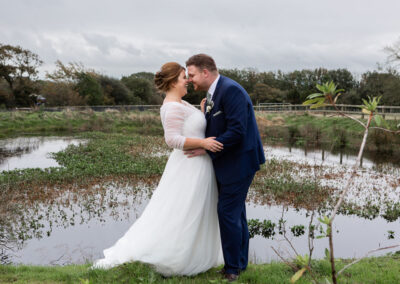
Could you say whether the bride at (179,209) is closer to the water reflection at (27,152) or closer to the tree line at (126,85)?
the water reflection at (27,152)

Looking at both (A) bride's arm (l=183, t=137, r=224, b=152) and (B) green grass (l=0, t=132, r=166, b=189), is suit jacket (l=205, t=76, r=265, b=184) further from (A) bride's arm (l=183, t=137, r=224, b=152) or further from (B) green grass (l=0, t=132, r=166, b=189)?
(B) green grass (l=0, t=132, r=166, b=189)

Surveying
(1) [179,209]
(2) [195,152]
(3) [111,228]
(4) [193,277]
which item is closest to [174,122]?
(2) [195,152]

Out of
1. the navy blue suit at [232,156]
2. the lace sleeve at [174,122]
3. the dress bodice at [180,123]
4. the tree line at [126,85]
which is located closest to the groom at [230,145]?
the navy blue suit at [232,156]

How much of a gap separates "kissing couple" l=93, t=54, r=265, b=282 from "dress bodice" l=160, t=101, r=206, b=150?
0.04 ft

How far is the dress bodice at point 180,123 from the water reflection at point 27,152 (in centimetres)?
1154

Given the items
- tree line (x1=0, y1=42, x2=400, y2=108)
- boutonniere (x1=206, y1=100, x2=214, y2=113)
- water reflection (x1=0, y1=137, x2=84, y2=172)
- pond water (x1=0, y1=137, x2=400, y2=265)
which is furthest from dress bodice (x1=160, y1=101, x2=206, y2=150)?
tree line (x1=0, y1=42, x2=400, y2=108)

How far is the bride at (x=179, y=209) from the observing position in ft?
12.5

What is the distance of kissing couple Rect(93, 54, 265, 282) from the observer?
374cm

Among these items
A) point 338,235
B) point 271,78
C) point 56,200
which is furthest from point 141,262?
point 271,78

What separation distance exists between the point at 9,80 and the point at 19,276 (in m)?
40.9

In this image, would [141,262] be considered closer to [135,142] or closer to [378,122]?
[378,122]

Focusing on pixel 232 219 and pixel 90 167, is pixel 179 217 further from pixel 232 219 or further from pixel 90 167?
pixel 90 167

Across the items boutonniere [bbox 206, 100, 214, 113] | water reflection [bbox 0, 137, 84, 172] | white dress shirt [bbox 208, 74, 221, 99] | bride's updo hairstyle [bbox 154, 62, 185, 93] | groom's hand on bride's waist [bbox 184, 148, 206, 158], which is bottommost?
water reflection [bbox 0, 137, 84, 172]

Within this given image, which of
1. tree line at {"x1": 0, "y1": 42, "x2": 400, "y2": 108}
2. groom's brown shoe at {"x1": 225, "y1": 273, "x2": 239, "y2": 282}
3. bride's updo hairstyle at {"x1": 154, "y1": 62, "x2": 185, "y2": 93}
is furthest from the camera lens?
tree line at {"x1": 0, "y1": 42, "x2": 400, "y2": 108}
